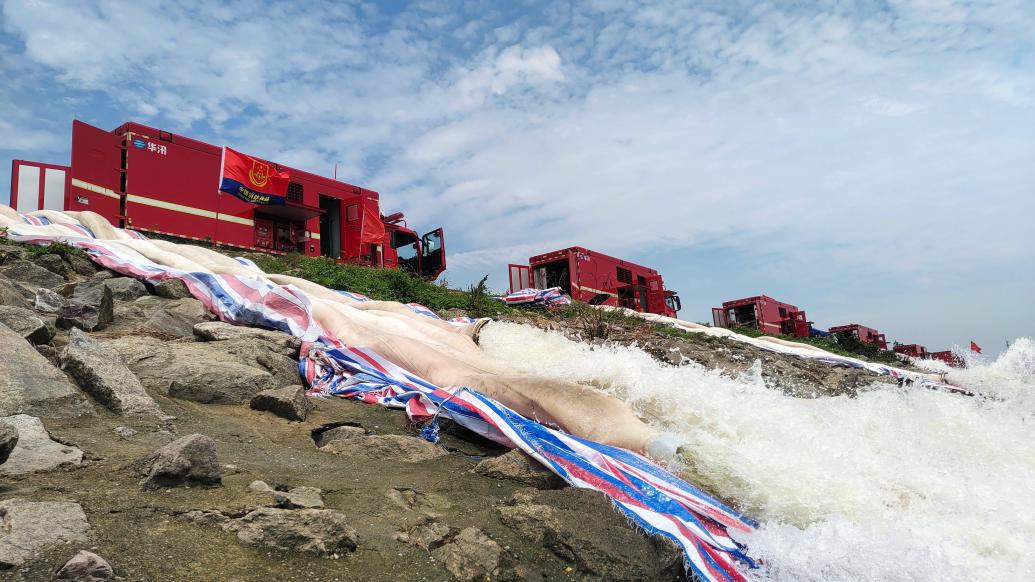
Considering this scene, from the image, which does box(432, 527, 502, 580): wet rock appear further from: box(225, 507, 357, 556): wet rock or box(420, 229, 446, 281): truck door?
box(420, 229, 446, 281): truck door

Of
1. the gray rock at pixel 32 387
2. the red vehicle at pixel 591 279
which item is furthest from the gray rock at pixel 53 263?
the red vehicle at pixel 591 279

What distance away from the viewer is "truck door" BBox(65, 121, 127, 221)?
10.3m

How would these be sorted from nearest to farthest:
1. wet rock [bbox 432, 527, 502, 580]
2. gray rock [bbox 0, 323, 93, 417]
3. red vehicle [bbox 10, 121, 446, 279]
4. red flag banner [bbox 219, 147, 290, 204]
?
wet rock [bbox 432, 527, 502, 580]
gray rock [bbox 0, 323, 93, 417]
red vehicle [bbox 10, 121, 446, 279]
red flag banner [bbox 219, 147, 290, 204]

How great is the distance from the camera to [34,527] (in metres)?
1.77

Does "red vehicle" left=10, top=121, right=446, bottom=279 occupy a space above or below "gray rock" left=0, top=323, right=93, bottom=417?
above

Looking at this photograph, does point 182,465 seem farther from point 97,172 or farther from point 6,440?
point 97,172

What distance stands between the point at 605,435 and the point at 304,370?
8.32ft

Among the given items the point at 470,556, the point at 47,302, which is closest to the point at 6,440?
the point at 470,556

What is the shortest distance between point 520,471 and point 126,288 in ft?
16.8

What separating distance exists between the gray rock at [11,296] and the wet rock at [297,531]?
349 centimetres

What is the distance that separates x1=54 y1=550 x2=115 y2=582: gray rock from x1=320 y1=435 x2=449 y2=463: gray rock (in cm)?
153

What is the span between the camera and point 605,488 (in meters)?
2.83

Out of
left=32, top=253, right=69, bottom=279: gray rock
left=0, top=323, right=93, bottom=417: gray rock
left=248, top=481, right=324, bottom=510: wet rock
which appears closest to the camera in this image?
left=248, top=481, right=324, bottom=510: wet rock

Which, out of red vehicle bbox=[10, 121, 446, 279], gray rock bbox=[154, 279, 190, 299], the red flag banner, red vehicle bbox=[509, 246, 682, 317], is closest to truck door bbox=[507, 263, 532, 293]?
red vehicle bbox=[509, 246, 682, 317]
